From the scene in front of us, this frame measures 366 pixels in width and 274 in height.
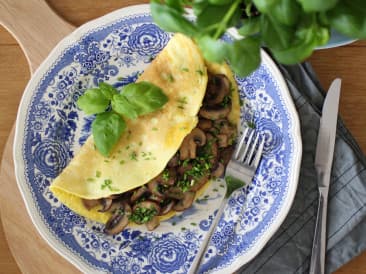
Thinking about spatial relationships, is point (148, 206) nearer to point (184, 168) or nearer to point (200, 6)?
point (184, 168)

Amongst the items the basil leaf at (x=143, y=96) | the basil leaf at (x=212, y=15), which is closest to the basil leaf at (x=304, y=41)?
the basil leaf at (x=212, y=15)

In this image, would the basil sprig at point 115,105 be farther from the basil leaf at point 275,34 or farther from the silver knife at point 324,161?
the basil leaf at point 275,34

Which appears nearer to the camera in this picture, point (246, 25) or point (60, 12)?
point (246, 25)

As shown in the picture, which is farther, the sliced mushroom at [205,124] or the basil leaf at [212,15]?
the sliced mushroom at [205,124]

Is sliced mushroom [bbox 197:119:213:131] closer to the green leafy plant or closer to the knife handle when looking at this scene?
the knife handle

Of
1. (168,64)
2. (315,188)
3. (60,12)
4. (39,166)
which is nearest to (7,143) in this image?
(39,166)

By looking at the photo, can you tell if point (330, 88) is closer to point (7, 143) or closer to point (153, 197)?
point (153, 197)
